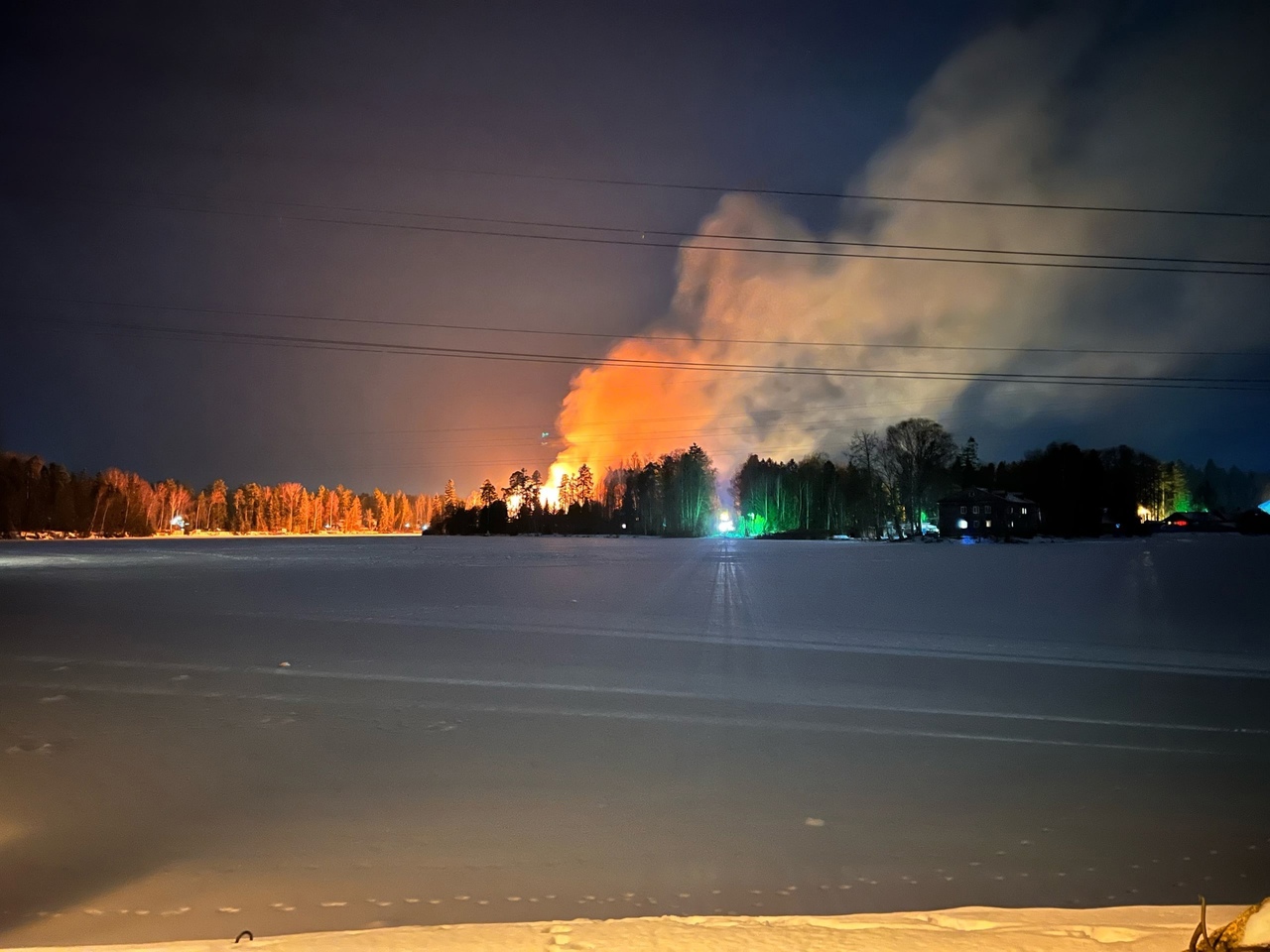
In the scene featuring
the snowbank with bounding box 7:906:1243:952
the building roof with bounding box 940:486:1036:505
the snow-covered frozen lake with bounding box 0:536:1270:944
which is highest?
the building roof with bounding box 940:486:1036:505

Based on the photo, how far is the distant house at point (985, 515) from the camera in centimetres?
10831

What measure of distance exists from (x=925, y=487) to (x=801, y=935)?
117 m

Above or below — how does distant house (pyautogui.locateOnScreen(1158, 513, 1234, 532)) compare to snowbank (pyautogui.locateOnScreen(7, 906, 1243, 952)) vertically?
above

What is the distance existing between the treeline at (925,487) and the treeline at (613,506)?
960 centimetres

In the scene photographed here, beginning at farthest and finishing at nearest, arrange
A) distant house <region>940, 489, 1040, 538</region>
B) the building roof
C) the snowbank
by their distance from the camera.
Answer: the building roof → distant house <region>940, 489, 1040, 538</region> → the snowbank

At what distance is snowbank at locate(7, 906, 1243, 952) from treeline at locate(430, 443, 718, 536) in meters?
142

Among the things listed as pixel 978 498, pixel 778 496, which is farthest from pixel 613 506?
pixel 978 498

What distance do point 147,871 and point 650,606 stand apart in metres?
16.4

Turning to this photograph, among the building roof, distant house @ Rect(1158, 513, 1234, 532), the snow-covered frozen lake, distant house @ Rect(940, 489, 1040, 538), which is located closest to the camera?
the snow-covered frozen lake

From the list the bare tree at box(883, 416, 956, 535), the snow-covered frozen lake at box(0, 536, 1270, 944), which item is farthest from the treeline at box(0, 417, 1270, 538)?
the snow-covered frozen lake at box(0, 536, 1270, 944)

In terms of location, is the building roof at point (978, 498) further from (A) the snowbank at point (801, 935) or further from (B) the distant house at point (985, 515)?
(A) the snowbank at point (801, 935)

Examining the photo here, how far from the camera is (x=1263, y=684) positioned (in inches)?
452

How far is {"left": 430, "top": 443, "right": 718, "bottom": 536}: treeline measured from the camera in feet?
488

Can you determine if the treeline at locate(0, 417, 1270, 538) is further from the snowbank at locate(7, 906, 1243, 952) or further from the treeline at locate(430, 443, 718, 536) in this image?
the snowbank at locate(7, 906, 1243, 952)
